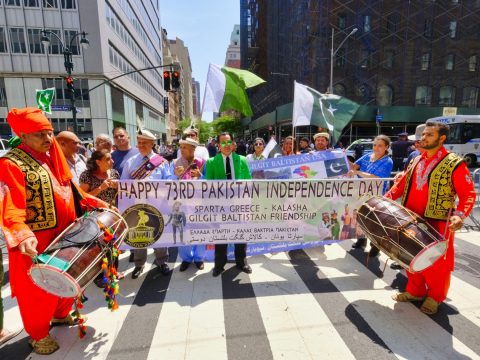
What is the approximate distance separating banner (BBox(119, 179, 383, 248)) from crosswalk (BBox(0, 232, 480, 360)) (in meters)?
0.56

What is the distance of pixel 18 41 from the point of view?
83.0ft

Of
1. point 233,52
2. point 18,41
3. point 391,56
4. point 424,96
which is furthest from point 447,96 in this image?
point 233,52

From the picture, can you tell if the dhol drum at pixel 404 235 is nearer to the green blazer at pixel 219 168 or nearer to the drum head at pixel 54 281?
the green blazer at pixel 219 168

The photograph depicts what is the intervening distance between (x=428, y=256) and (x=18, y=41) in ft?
110

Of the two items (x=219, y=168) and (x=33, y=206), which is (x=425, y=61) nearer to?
(x=219, y=168)

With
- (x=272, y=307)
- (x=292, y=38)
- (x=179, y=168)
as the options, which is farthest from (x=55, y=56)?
(x=272, y=307)

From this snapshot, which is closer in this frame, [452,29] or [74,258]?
[74,258]

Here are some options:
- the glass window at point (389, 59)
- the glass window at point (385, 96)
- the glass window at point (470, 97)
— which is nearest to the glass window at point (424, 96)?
the glass window at point (385, 96)

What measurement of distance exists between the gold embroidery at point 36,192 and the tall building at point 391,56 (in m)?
26.0

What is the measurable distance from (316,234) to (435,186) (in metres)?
1.63

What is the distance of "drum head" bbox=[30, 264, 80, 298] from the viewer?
2.15m

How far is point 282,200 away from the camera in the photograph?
3910mm

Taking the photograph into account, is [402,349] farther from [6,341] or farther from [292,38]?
[292,38]

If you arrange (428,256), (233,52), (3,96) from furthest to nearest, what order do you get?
(233,52), (3,96), (428,256)
